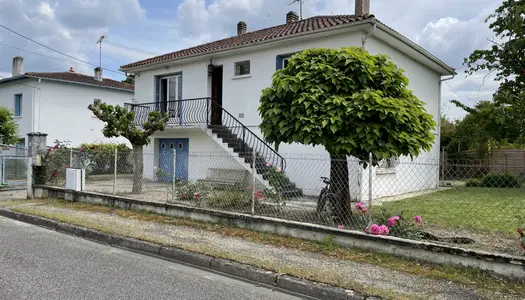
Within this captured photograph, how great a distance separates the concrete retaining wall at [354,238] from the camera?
15.2 ft

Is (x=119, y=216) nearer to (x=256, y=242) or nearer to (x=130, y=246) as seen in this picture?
(x=130, y=246)

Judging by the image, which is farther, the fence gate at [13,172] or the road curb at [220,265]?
the fence gate at [13,172]

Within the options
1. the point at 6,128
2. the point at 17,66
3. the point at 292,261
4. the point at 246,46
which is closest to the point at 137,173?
the point at 246,46

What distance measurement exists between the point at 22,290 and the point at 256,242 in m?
3.30

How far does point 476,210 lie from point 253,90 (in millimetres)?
7768

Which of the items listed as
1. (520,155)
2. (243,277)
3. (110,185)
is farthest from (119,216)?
(520,155)

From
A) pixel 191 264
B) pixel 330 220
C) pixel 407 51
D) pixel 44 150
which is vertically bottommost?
pixel 191 264

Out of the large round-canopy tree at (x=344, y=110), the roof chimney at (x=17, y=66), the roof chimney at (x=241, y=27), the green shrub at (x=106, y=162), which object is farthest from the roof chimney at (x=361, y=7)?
the roof chimney at (x=17, y=66)

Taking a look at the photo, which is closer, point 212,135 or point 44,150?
point 44,150

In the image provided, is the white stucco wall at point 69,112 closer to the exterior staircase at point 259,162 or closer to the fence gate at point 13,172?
the fence gate at point 13,172

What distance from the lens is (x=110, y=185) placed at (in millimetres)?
11781

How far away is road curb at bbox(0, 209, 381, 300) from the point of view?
425 cm

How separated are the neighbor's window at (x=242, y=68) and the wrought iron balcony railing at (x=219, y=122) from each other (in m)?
1.44

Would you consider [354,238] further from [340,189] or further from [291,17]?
[291,17]
